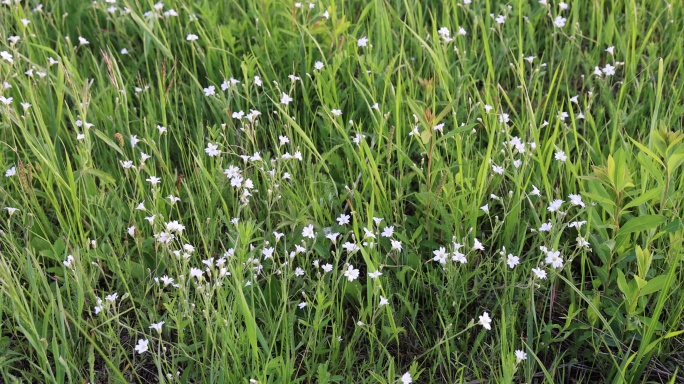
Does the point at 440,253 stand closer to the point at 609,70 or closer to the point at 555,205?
the point at 555,205

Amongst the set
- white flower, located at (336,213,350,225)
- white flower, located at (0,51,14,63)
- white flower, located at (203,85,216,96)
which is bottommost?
white flower, located at (336,213,350,225)

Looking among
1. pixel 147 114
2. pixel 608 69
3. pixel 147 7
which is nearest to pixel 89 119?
pixel 147 114

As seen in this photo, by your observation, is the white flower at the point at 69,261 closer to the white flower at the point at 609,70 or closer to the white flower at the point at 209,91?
the white flower at the point at 209,91

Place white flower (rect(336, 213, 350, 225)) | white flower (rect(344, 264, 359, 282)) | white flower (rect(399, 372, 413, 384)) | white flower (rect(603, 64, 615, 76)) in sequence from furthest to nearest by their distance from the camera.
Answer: white flower (rect(603, 64, 615, 76)) < white flower (rect(336, 213, 350, 225)) < white flower (rect(344, 264, 359, 282)) < white flower (rect(399, 372, 413, 384))

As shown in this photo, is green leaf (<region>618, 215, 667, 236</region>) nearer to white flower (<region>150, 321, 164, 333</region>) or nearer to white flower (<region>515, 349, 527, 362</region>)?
white flower (<region>515, 349, 527, 362</region>)

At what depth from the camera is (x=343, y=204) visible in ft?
9.13

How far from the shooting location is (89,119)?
3059mm

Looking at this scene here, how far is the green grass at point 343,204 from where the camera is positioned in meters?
2.25

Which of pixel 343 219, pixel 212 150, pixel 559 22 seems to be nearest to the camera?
pixel 343 219

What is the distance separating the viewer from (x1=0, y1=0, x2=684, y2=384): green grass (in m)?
2.25

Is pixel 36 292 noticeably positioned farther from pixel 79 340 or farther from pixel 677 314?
pixel 677 314

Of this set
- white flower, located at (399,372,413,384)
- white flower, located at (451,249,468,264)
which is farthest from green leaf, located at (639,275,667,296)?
white flower, located at (399,372,413,384)

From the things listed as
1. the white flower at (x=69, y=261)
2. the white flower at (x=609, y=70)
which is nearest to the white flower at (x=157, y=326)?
the white flower at (x=69, y=261)

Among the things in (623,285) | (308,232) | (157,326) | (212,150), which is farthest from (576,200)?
(157,326)
